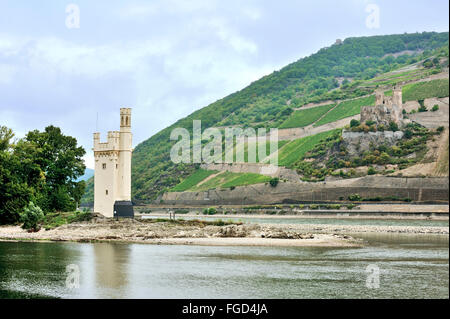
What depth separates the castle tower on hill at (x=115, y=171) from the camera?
49.5 m

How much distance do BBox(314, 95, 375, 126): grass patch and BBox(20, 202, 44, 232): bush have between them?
103342mm

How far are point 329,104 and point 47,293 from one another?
5558 inches

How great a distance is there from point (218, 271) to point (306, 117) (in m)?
130

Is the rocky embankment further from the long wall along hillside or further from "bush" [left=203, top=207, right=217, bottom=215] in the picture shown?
"bush" [left=203, top=207, right=217, bottom=215]

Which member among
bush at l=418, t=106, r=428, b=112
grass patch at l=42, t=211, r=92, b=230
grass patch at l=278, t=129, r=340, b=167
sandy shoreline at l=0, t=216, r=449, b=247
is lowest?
sandy shoreline at l=0, t=216, r=449, b=247

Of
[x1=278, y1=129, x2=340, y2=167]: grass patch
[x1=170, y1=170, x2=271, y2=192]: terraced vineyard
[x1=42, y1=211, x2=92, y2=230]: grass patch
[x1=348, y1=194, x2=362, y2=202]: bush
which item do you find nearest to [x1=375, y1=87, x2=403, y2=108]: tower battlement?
[x1=278, y1=129, x2=340, y2=167]: grass patch

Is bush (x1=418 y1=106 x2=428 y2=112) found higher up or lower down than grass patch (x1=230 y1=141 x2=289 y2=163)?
higher up

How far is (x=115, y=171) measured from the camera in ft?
162

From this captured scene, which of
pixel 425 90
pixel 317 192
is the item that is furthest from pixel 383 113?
pixel 317 192

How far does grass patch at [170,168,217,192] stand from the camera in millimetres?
145125

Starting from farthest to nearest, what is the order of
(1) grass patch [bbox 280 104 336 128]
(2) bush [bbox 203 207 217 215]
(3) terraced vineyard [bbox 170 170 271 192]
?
(1) grass patch [bbox 280 104 336 128]
(3) terraced vineyard [bbox 170 170 271 192]
(2) bush [bbox 203 207 217 215]

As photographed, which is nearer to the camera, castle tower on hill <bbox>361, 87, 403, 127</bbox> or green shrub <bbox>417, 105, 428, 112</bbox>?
castle tower on hill <bbox>361, 87, 403, 127</bbox>

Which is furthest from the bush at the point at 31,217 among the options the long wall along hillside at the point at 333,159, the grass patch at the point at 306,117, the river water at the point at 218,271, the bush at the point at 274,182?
the grass patch at the point at 306,117

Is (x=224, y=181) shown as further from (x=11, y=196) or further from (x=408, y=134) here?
(x=11, y=196)
